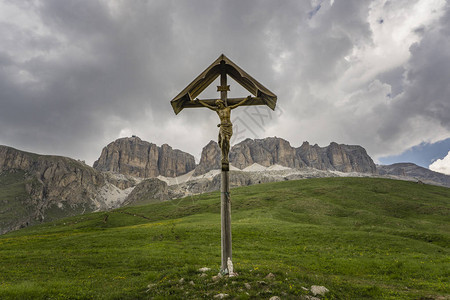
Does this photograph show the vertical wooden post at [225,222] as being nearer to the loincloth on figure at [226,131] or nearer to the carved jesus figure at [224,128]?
the carved jesus figure at [224,128]

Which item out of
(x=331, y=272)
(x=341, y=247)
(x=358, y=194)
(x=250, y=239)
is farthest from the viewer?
(x=358, y=194)

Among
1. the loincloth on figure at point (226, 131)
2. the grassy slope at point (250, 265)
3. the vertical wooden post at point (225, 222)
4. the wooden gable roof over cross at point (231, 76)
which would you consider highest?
the wooden gable roof over cross at point (231, 76)

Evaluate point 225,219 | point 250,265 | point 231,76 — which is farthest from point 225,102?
point 250,265

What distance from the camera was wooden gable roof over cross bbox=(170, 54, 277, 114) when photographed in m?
11.9

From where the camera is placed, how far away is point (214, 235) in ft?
121

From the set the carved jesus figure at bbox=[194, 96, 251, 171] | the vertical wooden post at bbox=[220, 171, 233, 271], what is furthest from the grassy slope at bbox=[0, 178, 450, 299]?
the carved jesus figure at bbox=[194, 96, 251, 171]

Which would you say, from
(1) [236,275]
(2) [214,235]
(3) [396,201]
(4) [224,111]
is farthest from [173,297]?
(3) [396,201]

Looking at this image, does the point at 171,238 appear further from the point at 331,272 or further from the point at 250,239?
the point at 331,272

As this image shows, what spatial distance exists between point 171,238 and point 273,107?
104ft

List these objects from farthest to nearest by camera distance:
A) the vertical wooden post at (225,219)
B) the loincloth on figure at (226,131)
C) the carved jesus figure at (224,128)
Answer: the loincloth on figure at (226,131) → the carved jesus figure at (224,128) → the vertical wooden post at (225,219)

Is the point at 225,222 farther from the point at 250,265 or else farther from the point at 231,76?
the point at 231,76

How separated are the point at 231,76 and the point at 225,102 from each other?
1912 millimetres

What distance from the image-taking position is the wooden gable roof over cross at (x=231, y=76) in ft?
39.2

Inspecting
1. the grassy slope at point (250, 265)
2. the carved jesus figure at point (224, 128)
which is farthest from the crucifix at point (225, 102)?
the grassy slope at point (250, 265)
